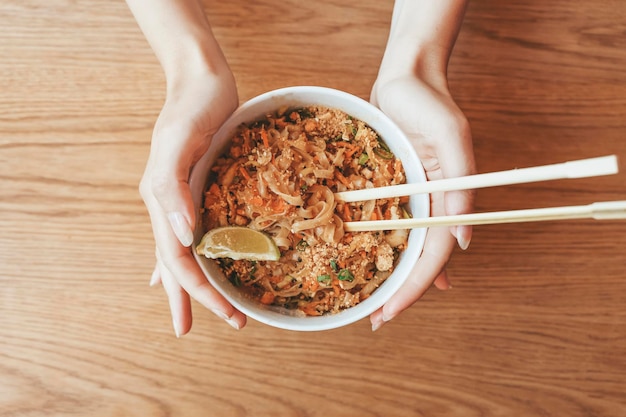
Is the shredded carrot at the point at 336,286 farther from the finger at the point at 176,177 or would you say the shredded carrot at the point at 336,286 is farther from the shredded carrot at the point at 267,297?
the finger at the point at 176,177

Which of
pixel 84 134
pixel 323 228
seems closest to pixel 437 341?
pixel 323 228

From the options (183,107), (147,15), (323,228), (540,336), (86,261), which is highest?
(147,15)

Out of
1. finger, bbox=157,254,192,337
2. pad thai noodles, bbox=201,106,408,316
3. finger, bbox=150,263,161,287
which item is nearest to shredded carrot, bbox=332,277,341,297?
pad thai noodles, bbox=201,106,408,316

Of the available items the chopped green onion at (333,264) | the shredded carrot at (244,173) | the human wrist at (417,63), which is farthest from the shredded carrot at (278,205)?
the human wrist at (417,63)

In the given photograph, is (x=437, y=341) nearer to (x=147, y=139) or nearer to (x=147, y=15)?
(x=147, y=139)

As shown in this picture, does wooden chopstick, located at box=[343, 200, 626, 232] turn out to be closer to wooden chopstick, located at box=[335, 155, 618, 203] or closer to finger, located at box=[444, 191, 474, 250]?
wooden chopstick, located at box=[335, 155, 618, 203]

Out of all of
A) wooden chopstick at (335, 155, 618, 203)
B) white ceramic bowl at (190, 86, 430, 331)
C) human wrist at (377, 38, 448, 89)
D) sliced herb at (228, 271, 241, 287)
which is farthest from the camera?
human wrist at (377, 38, 448, 89)
